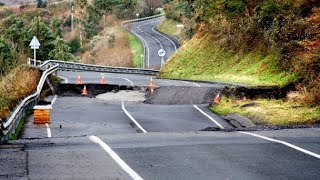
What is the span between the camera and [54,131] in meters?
19.0

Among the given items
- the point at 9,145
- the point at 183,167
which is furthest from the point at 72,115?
the point at 183,167

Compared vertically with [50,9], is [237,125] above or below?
below

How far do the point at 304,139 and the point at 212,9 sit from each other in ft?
107

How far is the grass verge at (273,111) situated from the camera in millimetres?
19250

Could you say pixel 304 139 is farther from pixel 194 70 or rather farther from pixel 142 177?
pixel 194 70

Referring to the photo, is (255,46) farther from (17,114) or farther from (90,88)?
(17,114)

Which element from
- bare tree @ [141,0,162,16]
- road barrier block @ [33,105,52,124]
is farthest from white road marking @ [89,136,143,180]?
bare tree @ [141,0,162,16]

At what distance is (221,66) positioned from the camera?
40125 mm

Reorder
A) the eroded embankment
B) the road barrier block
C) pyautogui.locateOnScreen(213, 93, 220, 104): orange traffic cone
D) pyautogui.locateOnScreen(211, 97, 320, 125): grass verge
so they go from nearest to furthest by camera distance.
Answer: pyautogui.locateOnScreen(211, 97, 320, 125): grass verge, the road barrier block, pyautogui.locateOnScreen(213, 93, 220, 104): orange traffic cone, the eroded embankment

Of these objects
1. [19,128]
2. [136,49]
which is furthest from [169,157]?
[136,49]

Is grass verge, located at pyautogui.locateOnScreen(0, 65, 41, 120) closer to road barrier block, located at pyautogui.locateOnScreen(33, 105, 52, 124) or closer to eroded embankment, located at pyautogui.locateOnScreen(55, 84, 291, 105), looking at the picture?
road barrier block, located at pyautogui.locateOnScreen(33, 105, 52, 124)

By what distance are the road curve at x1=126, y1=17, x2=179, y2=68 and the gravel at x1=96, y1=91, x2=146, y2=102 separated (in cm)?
2859

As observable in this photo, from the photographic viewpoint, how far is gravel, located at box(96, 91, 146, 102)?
3038 centimetres

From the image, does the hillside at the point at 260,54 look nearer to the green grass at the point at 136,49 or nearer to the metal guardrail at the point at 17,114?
the metal guardrail at the point at 17,114
